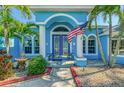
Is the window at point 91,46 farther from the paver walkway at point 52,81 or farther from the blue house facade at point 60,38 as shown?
the paver walkway at point 52,81

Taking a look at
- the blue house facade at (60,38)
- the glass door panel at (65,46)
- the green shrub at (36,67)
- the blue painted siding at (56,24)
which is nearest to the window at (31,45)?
the blue house facade at (60,38)

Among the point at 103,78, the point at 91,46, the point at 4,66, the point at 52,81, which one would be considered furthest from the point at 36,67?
the point at 91,46

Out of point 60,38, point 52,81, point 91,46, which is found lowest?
point 52,81

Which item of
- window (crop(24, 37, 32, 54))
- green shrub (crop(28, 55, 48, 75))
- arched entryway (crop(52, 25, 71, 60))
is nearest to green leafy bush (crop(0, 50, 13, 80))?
green shrub (crop(28, 55, 48, 75))

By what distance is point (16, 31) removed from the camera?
1633cm

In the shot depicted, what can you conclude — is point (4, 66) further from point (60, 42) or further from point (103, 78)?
point (60, 42)

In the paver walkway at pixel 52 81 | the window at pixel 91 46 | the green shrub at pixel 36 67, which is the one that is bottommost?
the paver walkway at pixel 52 81

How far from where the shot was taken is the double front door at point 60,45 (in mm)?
19422

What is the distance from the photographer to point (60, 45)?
A: 1950 centimetres

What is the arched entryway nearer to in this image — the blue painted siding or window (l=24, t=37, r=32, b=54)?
the blue painted siding

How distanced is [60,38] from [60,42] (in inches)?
16.5

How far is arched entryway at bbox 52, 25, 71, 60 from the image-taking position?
19219 millimetres

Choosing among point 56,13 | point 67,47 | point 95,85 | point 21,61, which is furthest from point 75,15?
point 95,85
